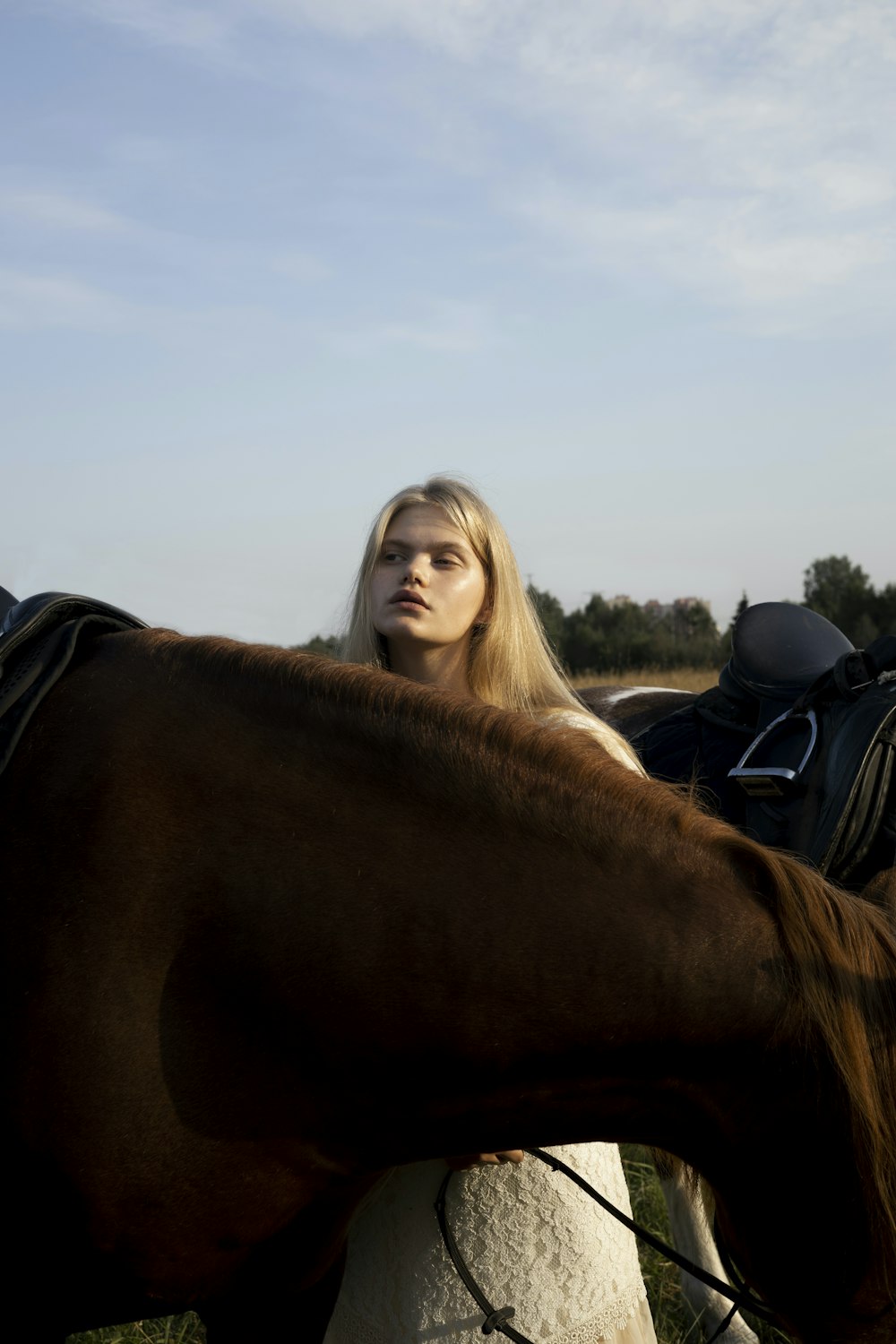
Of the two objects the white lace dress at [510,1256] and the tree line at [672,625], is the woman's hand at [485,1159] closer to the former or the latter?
the white lace dress at [510,1256]

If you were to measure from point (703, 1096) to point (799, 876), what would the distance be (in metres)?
0.29

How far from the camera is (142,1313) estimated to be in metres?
1.40

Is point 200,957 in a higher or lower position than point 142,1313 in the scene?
higher

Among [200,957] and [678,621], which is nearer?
[200,957]

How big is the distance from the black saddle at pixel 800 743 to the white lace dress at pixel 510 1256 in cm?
70

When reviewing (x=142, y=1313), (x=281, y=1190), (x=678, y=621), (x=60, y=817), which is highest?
(x=678, y=621)

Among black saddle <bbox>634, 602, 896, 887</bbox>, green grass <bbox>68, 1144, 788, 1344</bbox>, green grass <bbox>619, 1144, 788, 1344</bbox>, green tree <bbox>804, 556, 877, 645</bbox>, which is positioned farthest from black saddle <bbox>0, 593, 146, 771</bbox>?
green tree <bbox>804, 556, 877, 645</bbox>

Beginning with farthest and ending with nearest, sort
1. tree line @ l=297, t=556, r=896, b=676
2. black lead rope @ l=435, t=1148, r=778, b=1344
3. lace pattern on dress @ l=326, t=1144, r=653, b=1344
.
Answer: tree line @ l=297, t=556, r=896, b=676 → lace pattern on dress @ l=326, t=1144, r=653, b=1344 → black lead rope @ l=435, t=1148, r=778, b=1344

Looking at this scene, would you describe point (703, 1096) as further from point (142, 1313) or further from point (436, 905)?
point (142, 1313)

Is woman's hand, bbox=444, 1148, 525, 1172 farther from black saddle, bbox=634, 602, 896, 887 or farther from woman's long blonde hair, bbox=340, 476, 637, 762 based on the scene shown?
woman's long blonde hair, bbox=340, 476, 637, 762

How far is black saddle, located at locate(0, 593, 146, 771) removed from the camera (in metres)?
1.31

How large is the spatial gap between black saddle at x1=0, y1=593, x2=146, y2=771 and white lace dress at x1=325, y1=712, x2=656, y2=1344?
102 cm

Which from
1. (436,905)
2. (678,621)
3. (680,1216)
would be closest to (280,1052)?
(436,905)

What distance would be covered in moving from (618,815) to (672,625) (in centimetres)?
1441
